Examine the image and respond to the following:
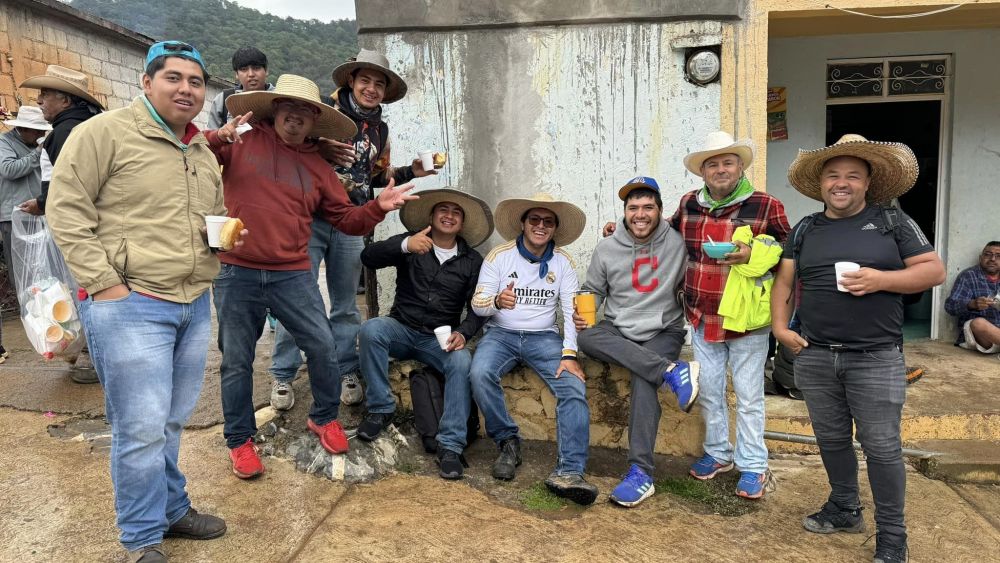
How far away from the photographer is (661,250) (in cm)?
383

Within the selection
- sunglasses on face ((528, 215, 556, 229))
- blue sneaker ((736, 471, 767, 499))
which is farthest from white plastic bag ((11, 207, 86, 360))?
blue sneaker ((736, 471, 767, 499))

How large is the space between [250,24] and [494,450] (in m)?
29.3

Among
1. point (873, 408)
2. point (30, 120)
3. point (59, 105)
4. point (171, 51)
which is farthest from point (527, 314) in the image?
point (30, 120)

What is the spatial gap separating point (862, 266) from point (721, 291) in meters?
0.80

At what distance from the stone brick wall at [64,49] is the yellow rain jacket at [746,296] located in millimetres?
8292

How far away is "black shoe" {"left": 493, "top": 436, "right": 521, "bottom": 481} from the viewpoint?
12.2 feet

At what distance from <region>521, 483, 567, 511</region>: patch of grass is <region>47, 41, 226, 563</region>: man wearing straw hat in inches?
68.4

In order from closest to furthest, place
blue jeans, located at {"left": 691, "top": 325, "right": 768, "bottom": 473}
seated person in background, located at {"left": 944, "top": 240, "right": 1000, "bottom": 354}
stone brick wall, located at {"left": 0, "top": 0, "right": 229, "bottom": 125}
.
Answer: blue jeans, located at {"left": 691, "top": 325, "right": 768, "bottom": 473} → seated person in background, located at {"left": 944, "top": 240, "right": 1000, "bottom": 354} → stone brick wall, located at {"left": 0, "top": 0, "right": 229, "bottom": 125}

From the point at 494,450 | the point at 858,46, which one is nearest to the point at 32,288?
the point at 494,450

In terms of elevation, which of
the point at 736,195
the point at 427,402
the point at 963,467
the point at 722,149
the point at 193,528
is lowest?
the point at 963,467

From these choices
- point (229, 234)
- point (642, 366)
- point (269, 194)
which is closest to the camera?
point (229, 234)

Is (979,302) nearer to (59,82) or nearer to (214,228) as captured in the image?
(214,228)

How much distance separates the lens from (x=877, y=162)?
2.96 m

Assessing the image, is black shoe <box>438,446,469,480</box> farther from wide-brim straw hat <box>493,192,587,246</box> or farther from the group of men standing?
wide-brim straw hat <box>493,192,587,246</box>
